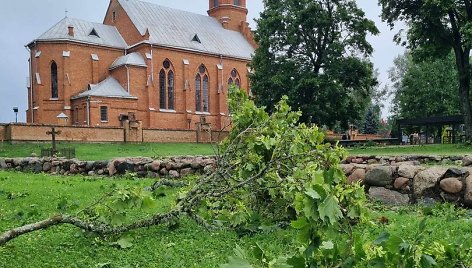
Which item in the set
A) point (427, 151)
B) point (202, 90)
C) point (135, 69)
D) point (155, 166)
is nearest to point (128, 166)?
point (155, 166)

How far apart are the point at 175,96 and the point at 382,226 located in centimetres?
4067

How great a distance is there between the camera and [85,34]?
4278 centimetres

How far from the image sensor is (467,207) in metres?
6.11

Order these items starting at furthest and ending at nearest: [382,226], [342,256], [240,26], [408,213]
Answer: [240,26], [408,213], [382,226], [342,256]

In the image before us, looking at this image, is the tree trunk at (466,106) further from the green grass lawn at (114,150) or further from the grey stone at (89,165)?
the grey stone at (89,165)

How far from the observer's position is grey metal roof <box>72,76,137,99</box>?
3885 cm

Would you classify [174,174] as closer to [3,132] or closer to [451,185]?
[451,185]

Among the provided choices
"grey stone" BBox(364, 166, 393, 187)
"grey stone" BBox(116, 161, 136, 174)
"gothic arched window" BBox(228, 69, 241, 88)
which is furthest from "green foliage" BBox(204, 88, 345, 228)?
"gothic arched window" BBox(228, 69, 241, 88)

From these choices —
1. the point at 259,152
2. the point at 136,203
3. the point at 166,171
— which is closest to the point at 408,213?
the point at 259,152

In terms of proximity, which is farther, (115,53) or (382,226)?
(115,53)

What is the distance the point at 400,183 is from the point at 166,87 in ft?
128

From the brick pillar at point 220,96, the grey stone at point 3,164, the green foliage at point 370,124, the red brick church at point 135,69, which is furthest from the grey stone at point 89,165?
the green foliage at point 370,124

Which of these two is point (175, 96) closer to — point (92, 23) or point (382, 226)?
point (92, 23)

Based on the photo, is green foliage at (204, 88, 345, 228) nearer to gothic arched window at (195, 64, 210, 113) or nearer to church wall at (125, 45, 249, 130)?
church wall at (125, 45, 249, 130)
